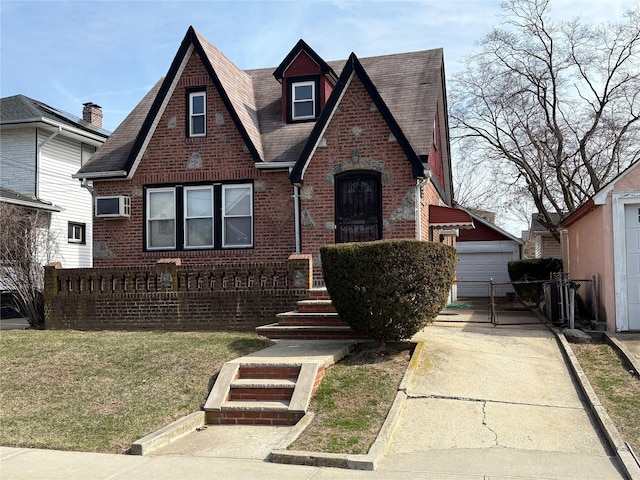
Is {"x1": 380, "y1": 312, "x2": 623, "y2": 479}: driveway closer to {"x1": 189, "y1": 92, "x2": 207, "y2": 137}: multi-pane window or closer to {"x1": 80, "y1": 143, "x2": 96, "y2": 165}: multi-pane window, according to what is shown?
{"x1": 189, "y1": 92, "x2": 207, "y2": 137}: multi-pane window

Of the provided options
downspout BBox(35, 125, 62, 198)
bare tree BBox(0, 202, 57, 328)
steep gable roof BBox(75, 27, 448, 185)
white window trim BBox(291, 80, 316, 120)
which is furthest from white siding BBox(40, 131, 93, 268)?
white window trim BBox(291, 80, 316, 120)

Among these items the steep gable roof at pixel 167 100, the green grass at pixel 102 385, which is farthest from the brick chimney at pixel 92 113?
the green grass at pixel 102 385

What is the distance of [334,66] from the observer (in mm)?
18125

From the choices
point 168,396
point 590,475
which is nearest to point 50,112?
point 168,396

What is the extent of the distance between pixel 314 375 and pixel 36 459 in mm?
3458

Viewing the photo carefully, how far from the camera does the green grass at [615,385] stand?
7.43 meters

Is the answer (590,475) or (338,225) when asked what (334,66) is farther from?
(590,475)

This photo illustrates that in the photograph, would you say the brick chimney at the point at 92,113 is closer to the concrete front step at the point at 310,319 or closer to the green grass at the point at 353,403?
the concrete front step at the point at 310,319

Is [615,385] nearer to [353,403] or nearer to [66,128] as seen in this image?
[353,403]

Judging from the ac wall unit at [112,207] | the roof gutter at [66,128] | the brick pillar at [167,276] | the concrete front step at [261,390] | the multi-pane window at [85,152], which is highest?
the roof gutter at [66,128]

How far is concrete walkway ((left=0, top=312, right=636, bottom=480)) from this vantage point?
241 inches

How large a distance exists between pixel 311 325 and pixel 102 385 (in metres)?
4.11

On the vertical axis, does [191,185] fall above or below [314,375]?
above

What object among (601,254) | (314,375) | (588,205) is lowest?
(314,375)
